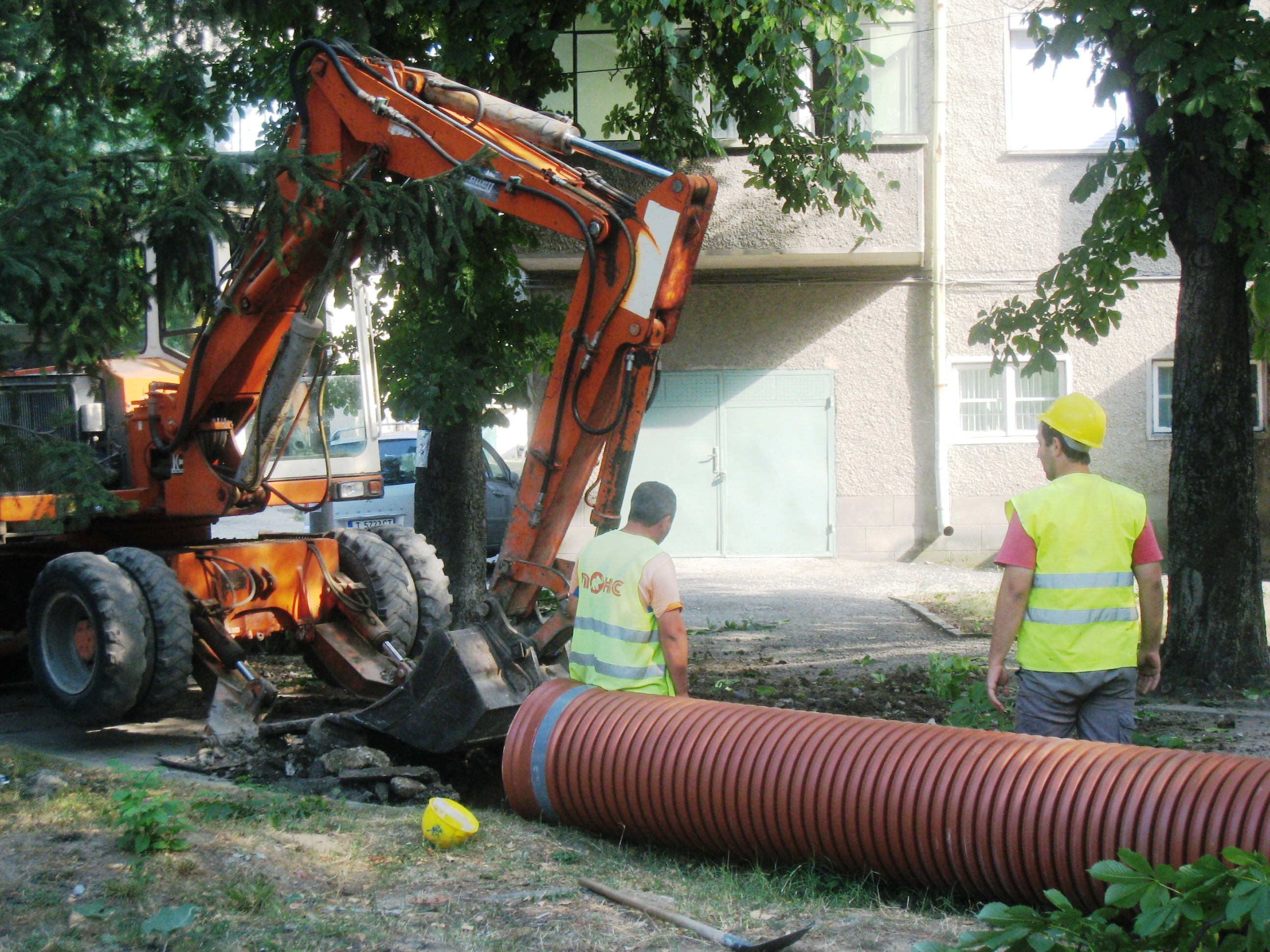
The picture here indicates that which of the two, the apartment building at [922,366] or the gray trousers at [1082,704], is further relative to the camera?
the apartment building at [922,366]

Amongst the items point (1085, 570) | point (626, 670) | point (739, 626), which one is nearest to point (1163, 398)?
point (739, 626)

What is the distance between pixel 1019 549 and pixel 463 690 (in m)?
2.71

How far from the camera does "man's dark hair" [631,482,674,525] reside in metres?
4.96

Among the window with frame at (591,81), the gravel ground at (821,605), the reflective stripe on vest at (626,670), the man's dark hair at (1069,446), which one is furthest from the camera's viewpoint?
the window with frame at (591,81)

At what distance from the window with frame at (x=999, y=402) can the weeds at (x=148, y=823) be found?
40.4 ft

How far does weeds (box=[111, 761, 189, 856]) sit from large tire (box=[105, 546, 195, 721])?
211cm

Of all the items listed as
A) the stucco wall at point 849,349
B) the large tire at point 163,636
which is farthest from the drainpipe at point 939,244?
the large tire at point 163,636

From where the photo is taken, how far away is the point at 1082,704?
14.5 ft

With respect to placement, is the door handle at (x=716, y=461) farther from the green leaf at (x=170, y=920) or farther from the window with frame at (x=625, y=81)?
the green leaf at (x=170, y=920)

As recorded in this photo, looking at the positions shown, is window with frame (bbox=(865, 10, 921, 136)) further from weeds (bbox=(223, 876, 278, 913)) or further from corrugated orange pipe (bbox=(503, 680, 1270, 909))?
weeds (bbox=(223, 876, 278, 913))

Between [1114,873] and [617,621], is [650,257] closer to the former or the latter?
→ [617,621]

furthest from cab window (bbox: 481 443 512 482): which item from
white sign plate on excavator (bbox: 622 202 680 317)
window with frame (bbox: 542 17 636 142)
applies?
white sign plate on excavator (bbox: 622 202 680 317)

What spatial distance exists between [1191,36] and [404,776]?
226 inches

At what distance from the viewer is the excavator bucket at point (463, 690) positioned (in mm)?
5781
